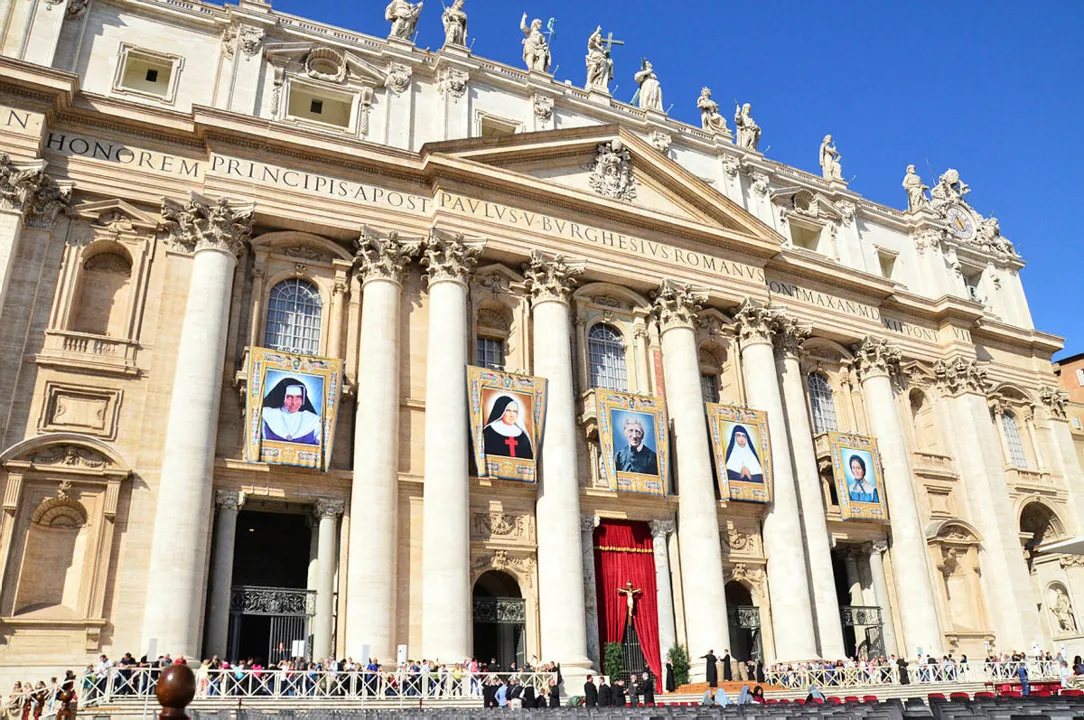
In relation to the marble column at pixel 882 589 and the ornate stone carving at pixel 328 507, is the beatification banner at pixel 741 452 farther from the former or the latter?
the ornate stone carving at pixel 328 507

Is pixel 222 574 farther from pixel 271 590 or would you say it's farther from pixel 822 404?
pixel 822 404

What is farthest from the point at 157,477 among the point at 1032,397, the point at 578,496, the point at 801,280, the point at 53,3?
the point at 1032,397

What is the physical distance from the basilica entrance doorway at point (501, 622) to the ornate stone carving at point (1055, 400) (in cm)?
2540

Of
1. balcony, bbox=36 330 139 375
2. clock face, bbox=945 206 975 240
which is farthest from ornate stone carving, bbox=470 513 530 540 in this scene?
clock face, bbox=945 206 975 240

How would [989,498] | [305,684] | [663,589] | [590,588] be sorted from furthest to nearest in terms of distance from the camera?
[989,498]
[663,589]
[590,588]
[305,684]

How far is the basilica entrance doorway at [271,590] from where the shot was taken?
65.8ft

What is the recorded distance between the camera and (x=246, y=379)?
21.3 m

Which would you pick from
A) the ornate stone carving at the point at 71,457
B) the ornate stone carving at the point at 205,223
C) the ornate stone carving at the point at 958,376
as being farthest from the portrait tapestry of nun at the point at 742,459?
the ornate stone carving at the point at 71,457

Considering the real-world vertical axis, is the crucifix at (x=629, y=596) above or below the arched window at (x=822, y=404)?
below

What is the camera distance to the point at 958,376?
3338 centimetres

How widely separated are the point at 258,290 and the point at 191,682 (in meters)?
20.0

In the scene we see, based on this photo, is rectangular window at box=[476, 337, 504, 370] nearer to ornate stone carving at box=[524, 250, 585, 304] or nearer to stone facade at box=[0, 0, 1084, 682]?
stone facade at box=[0, 0, 1084, 682]

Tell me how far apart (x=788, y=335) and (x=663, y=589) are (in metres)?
10.2

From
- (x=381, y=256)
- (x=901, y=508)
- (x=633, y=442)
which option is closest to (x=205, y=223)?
(x=381, y=256)
